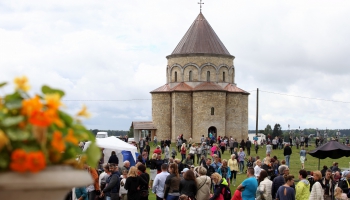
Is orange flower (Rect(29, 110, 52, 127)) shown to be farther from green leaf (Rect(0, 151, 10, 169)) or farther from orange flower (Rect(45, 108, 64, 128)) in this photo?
green leaf (Rect(0, 151, 10, 169))

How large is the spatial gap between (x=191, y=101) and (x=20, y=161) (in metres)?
52.7

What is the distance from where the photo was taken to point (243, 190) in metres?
10.4

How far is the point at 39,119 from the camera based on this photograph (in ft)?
7.31

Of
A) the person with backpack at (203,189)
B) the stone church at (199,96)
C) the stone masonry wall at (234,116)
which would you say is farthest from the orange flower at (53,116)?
the stone masonry wall at (234,116)

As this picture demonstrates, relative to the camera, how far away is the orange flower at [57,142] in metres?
2.30

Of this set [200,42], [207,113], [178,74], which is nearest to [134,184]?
[207,113]

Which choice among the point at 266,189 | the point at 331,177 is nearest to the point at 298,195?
the point at 266,189

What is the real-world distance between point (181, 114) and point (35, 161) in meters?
52.3

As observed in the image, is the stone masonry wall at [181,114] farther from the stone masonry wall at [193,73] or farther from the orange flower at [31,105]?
the orange flower at [31,105]

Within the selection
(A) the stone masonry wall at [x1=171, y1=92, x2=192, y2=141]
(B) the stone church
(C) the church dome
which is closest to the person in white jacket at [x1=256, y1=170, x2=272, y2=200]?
(B) the stone church

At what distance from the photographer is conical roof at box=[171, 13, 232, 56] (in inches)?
2208

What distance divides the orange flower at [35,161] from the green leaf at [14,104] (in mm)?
226

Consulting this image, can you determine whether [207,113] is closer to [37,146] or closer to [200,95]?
[200,95]

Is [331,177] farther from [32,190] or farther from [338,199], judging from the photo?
A: [32,190]
